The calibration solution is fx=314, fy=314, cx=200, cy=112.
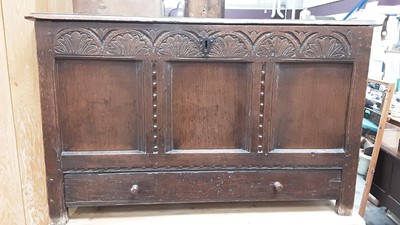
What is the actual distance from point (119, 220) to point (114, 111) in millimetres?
361

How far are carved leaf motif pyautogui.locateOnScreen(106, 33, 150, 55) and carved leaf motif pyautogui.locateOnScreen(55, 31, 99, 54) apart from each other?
6cm

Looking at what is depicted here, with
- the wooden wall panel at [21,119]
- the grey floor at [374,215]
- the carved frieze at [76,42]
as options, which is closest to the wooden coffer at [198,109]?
the carved frieze at [76,42]

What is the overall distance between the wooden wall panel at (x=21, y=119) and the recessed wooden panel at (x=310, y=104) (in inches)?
31.0

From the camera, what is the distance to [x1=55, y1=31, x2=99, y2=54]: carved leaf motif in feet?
2.89

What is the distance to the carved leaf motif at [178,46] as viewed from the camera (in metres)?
0.91

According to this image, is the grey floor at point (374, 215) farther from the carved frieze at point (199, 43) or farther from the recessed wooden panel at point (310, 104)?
the carved frieze at point (199, 43)

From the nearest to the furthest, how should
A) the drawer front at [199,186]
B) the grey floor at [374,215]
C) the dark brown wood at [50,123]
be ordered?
the dark brown wood at [50,123] → the drawer front at [199,186] → the grey floor at [374,215]

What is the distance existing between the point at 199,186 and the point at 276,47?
493 mm

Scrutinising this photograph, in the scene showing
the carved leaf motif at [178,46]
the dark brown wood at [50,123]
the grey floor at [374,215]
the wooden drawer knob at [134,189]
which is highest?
the carved leaf motif at [178,46]

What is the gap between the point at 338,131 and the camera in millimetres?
999

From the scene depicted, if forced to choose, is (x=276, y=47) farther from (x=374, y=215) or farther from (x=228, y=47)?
(x=374, y=215)

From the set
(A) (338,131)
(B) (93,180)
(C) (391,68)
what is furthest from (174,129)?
(C) (391,68)

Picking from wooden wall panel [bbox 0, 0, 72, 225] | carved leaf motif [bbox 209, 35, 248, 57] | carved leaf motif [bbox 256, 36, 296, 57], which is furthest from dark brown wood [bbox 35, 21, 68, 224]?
carved leaf motif [bbox 256, 36, 296, 57]

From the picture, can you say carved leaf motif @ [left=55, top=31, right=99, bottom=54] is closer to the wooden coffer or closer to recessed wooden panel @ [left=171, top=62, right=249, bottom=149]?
the wooden coffer
